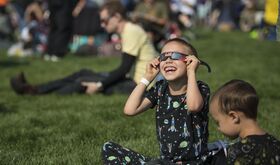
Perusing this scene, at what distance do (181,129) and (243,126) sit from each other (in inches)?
25.9

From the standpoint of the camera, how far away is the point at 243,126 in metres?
3.38

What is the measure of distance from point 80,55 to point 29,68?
105 inches

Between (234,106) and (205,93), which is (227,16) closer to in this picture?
(205,93)

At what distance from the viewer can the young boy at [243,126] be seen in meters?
3.24

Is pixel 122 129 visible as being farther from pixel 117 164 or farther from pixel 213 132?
pixel 117 164

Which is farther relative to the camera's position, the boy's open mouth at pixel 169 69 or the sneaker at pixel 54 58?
the sneaker at pixel 54 58

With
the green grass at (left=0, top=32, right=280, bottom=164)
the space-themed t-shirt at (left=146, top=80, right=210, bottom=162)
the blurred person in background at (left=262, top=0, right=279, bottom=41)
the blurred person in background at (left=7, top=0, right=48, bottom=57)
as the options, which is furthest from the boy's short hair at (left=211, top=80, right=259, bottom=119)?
the blurred person in background at (left=7, top=0, right=48, bottom=57)

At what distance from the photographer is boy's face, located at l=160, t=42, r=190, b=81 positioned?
3.96m

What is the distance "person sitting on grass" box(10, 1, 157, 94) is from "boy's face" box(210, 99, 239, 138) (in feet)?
12.5

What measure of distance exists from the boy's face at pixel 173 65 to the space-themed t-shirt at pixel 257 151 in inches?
33.3

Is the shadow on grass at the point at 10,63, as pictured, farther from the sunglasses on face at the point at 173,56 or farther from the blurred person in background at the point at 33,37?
the sunglasses on face at the point at 173,56

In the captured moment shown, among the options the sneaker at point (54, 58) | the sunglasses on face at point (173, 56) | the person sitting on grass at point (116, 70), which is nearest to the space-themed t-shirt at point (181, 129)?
the sunglasses on face at point (173, 56)

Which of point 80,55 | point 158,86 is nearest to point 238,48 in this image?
point 80,55

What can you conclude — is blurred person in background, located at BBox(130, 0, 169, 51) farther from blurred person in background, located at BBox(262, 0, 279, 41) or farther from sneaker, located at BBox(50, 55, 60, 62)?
blurred person in background, located at BBox(262, 0, 279, 41)
